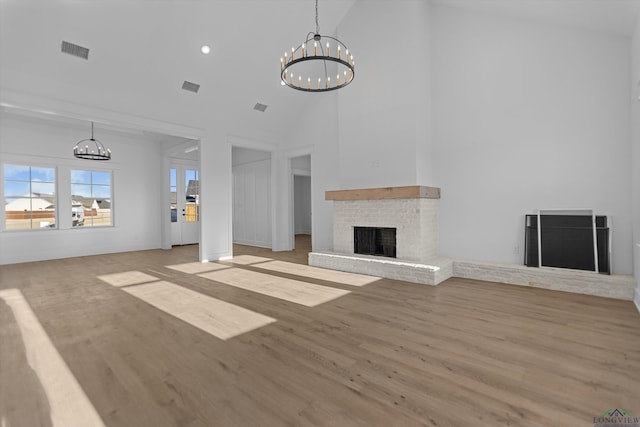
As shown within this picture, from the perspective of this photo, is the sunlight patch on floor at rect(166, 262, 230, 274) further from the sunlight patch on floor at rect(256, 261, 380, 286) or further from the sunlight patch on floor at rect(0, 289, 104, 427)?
the sunlight patch on floor at rect(0, 289, 104, 427)

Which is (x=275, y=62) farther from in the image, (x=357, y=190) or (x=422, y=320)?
(x=422, y=320)

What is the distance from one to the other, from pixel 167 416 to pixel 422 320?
7.83ft

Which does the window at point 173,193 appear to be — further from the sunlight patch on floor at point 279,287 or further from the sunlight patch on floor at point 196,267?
the sunlight patch on floor at point 279,287

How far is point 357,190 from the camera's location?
5754 millimetres

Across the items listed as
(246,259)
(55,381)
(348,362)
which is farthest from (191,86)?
(348,362)

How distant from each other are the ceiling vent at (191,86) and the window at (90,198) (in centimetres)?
399

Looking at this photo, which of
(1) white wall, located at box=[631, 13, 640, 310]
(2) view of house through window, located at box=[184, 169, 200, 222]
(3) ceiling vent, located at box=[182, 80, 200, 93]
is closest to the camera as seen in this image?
(1) white wall, located at box=[631, 13, 640, 310]

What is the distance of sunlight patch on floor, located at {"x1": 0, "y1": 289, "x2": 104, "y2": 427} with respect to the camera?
5.58ft

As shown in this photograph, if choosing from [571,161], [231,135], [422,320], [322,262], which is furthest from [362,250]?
[231,135]

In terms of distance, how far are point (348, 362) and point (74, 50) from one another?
222 inches

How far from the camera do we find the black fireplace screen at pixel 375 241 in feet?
18.2

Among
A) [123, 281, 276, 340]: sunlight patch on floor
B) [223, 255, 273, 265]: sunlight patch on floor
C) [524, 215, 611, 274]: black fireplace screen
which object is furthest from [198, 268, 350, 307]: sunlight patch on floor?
[524, 215, 611, 274]: black fireplace screen

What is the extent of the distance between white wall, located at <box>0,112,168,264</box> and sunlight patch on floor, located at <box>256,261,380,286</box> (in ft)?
15.3

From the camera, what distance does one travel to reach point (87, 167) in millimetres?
7723
